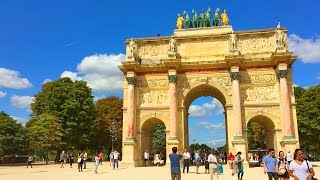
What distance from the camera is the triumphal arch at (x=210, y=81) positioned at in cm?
3097

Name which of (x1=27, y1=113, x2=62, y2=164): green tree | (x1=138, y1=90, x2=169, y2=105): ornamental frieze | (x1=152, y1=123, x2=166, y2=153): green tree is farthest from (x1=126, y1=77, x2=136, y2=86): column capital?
(x1=152, y1=123, x2=166, y2=153): green tree

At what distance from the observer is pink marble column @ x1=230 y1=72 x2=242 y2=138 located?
100 feet

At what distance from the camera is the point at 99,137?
54.4m

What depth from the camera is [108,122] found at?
56500 mm

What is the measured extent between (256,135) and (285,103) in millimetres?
30062

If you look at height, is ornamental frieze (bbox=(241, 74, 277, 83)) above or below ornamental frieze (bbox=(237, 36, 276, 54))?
below

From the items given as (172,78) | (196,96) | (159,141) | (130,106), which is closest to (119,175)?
(130,106)

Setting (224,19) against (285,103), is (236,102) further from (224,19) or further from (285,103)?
(224,19)

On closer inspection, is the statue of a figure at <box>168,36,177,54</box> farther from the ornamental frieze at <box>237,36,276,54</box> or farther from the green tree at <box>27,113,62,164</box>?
the green tree at <box>27,113,62,164</box>

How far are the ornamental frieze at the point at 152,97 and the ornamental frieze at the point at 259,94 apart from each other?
7.36 metres

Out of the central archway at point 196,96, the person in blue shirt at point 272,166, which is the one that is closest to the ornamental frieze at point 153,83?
the central archway at point 196,96

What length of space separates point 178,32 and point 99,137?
26572 mm

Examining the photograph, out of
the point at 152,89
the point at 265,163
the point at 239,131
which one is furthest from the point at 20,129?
the point at 265,163

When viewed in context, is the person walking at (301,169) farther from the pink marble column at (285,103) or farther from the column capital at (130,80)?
the column capital at (130,80)
